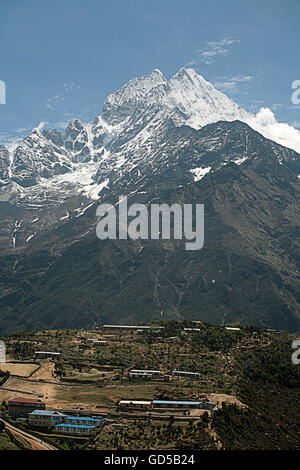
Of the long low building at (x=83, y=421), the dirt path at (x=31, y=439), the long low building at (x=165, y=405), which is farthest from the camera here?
the long low building at (x=165, y=405)

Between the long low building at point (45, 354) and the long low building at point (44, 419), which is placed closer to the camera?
the long low building at point (44, 419)

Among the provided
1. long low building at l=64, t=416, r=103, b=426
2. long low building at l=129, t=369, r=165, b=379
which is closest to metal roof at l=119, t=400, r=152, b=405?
long low building at l=64, t=416, r=103, b=426

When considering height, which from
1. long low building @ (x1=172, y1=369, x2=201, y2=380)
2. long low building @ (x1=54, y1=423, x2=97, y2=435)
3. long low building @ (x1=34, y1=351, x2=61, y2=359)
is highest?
long low building @ (x1=34, y1=351, x2=61, y2=359)

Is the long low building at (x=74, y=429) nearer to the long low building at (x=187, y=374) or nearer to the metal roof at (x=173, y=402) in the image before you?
the metal roof at (x=173, y=402)

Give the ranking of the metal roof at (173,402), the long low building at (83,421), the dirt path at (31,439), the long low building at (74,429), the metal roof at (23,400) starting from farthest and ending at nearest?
the metal roof at (173,402), the metal roof at (23,400), the long low building at (83,421), the long low building at (74,429), the dirt path at (31,439)

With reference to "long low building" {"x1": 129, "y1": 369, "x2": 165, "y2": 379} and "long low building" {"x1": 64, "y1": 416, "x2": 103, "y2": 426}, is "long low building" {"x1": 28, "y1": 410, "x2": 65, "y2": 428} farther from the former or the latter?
"long low building" {"x1": 129, "y1": 369, "x2": 165, "y2": 379}

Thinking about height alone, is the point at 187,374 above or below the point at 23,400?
above

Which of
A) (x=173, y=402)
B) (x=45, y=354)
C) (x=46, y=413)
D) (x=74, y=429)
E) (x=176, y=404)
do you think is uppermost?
(x=45, y=354)

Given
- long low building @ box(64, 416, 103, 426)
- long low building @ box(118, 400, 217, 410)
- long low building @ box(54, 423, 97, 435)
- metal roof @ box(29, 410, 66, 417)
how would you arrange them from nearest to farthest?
long low building @ box(54, 423, 97, 435) → long low building @ box(64, 416, 103, 426) → metal roof @ box(29, 410, 66, 417) → long low building @ box(118, 400, 217, 410)

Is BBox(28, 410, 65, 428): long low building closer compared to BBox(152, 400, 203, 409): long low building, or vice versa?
BBox(28, 410, 65, 428): long low building

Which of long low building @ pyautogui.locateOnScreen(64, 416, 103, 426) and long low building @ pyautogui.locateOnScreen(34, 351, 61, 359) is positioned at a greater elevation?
long low building @ pyautogui.locateOnScreen(34, 351, 61, 359)

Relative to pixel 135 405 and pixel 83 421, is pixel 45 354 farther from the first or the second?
pixel 83 421

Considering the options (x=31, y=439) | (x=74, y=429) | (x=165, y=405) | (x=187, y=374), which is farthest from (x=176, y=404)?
(x=31, y=439)

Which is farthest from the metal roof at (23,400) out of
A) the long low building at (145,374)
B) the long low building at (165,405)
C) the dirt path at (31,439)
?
the long low building at (145,374)
